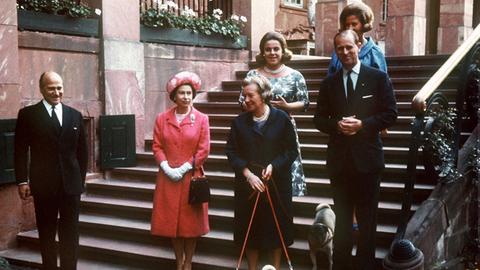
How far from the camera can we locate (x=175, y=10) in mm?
10258

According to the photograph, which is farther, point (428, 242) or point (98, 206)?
point (98, 206)

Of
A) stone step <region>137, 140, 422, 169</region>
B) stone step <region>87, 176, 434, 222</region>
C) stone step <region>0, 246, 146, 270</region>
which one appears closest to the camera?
stone step <region>87, 176, 434, 222</region>

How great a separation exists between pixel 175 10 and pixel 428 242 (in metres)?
6.36

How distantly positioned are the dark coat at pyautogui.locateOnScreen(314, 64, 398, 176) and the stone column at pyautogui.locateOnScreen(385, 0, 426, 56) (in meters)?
9.26

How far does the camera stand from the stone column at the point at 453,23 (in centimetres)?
1382

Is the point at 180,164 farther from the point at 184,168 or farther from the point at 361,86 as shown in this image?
the point at 361,86

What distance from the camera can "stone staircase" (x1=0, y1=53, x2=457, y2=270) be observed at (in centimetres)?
597

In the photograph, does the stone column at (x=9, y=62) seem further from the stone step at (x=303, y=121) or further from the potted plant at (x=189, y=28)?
the stone step at (x=303, y=121)

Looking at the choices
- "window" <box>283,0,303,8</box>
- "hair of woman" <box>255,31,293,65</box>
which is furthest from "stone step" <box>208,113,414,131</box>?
"window" <box>283,0,303,8</box>

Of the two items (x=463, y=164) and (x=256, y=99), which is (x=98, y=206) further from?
(x=463, y=164)

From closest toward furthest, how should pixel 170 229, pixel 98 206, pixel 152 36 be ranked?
pixel 170 229 < pixel 98 206 < pixel 152 36

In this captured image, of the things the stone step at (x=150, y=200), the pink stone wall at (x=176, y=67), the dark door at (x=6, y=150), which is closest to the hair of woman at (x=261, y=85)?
the stone step at (x=150, y=200)

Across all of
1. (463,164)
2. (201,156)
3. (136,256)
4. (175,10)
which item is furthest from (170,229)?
(175,10)

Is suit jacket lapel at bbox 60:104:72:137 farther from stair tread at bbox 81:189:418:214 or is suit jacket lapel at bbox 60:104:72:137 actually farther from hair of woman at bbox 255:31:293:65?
stair tread at bbox 81:189:418:214
